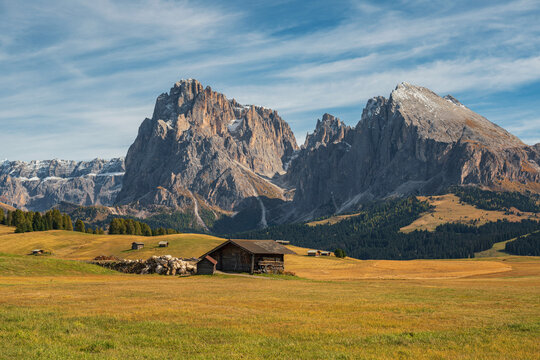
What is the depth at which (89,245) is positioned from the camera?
146 m

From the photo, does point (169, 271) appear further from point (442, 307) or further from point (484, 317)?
point (484, 317)

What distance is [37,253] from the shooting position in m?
123

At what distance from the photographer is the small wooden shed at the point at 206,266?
79625mm

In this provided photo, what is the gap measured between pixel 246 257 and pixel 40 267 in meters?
32.7

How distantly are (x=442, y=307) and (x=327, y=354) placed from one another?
18.0 metres

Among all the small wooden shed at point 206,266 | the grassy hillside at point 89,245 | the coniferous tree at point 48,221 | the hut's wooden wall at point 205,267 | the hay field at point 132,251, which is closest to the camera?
the small wooden shed at point 206,266

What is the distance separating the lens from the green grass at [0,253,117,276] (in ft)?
217

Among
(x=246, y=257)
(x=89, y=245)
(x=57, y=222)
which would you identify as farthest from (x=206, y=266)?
(x=57, y=222)

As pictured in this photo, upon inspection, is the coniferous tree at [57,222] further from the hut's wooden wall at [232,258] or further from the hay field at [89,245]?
the hut's wooden wall at [232,258]

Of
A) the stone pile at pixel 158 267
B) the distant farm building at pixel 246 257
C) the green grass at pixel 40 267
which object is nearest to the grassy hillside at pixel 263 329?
the green grass at pixel 40 267

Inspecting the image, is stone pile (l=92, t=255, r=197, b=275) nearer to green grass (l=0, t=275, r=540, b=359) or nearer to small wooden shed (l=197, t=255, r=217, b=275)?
small wooden shed (l=197, t=255, r=217, b=275)

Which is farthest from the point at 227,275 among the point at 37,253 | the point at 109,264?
the point at 37,253

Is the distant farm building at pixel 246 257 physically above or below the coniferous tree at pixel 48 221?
below

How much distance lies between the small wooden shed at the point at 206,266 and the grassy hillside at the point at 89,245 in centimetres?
4513
